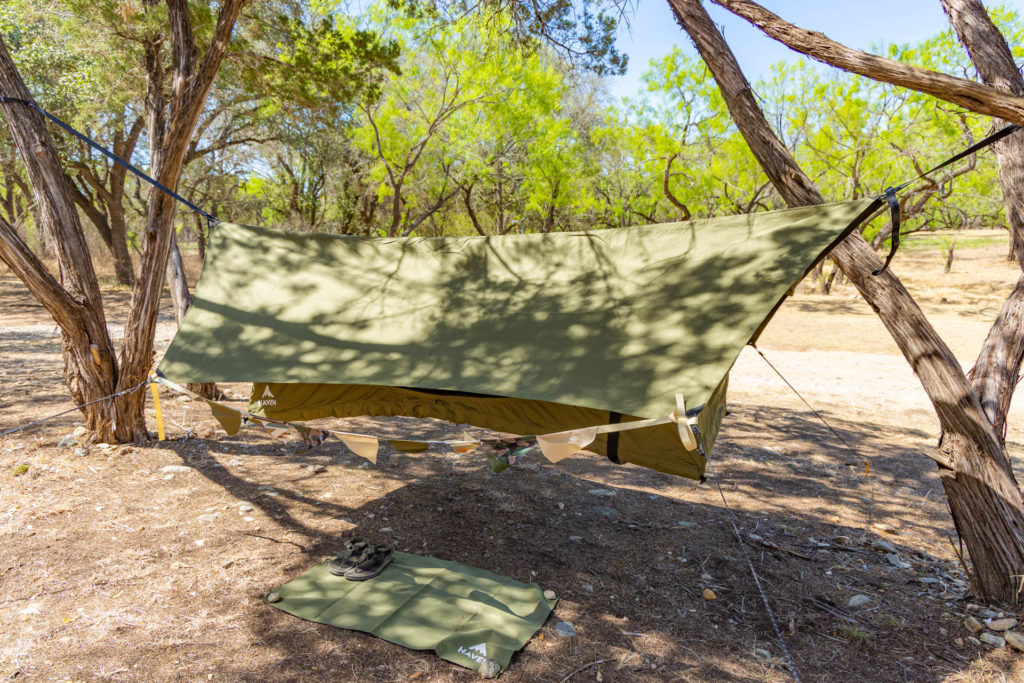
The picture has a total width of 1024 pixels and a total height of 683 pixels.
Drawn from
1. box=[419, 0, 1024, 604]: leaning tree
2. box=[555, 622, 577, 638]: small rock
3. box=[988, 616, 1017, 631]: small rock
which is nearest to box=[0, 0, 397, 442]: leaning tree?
box=[555, 622, 577, 638]: small rock

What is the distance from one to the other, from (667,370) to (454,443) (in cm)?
89

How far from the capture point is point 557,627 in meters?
2.45

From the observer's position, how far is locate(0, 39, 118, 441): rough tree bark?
11.6ft

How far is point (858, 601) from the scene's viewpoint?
2686 mm

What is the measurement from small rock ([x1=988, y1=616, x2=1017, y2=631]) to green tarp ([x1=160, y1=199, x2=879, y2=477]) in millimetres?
1324

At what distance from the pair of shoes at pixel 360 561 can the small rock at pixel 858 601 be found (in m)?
2.16

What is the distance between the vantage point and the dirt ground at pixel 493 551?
7.29 ft

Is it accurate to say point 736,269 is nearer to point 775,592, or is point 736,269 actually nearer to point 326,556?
point 775,592

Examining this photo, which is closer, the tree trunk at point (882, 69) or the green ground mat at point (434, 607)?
the tree trunk at point (882, 69)

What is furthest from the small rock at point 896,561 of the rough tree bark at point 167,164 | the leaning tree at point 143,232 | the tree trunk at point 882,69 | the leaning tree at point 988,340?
the rough tree bark at point 167,164

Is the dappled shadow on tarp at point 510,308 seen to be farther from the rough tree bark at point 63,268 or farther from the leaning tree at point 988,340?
the rough tree bark at point 63,268

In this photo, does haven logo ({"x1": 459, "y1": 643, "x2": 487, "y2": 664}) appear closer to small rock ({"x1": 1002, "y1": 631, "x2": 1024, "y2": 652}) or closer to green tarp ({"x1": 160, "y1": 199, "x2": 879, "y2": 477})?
green tarp ({"x1": 160, "y1": 199, "x2": 879, "y2": 477})

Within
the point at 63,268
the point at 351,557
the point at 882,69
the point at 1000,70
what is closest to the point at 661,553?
the point at 351,557

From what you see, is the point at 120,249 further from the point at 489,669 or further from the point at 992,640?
the point at 992,640
